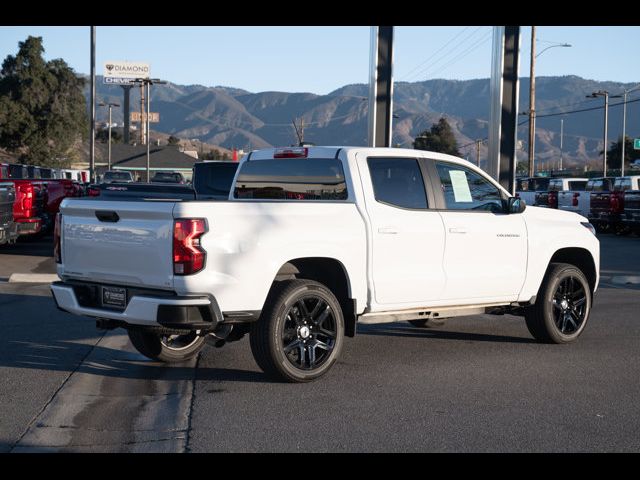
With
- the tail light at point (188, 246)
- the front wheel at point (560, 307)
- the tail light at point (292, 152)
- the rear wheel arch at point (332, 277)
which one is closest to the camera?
the tail light at point (188, 246)

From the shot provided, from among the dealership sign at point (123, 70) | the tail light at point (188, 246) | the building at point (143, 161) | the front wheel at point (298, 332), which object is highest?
the dealership sign at point (123, 70)

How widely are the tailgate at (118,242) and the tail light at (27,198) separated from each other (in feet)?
44.1

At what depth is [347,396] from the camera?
759cm

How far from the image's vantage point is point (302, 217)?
7930 millimetres

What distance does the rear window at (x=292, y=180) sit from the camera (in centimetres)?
877

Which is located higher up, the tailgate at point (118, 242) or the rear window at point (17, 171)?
the rear window at point (17, 171)

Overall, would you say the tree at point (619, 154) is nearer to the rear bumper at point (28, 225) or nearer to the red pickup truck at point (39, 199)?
the red pickup truck at point (39, 199)

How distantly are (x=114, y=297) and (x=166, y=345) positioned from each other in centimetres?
137

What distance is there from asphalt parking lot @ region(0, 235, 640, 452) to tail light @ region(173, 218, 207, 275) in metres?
1.07

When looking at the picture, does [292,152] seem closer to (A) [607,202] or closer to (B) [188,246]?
(B) [188,246]

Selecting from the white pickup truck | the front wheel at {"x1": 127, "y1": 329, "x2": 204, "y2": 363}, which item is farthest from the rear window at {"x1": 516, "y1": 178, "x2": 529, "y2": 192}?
the front wheel at {"x1": 127, "y1": 329, "x2": 204, "y2": 363}

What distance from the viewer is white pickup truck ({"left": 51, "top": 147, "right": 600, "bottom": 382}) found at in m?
7.40

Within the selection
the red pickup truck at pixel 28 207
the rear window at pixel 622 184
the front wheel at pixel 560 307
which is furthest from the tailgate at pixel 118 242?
the rear window at pixel 622 184
